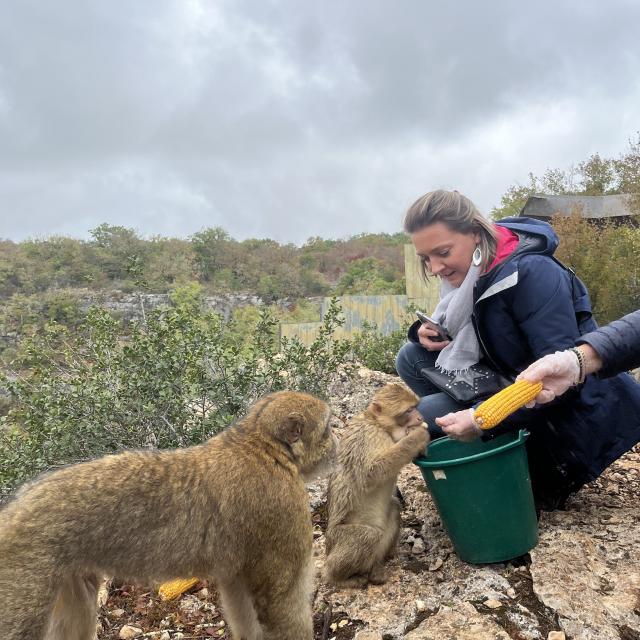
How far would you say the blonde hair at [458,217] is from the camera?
343cm

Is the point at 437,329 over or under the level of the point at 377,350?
over

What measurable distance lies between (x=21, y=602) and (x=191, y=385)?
2515mm

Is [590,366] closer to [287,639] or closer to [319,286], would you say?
[287,639]

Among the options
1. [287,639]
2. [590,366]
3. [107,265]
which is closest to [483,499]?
[590,366]

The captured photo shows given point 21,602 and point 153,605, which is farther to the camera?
point 153,605

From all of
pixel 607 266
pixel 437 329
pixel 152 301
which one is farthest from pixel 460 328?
pixel 152 301

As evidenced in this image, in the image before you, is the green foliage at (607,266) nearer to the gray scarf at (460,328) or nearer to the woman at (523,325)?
the woman at (523,325)

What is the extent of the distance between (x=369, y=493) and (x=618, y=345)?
150 cm

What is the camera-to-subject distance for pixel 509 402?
2779 mm

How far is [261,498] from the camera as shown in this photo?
2.53m

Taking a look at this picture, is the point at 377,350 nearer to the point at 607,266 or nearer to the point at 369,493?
the point at 369,493

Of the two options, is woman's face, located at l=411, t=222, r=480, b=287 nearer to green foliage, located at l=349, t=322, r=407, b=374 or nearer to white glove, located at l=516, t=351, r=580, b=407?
white glove, located at l=516, t=351, r=580, b=407

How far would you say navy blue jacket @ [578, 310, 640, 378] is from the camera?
279 cm

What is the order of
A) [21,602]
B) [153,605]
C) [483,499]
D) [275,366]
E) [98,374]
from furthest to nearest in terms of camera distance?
[275,366], [98,374], [153,605], [483,499], [21,602]
